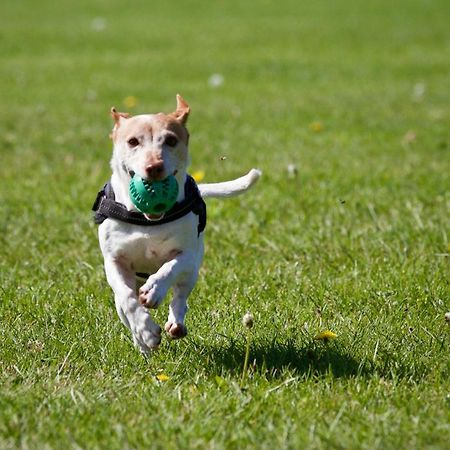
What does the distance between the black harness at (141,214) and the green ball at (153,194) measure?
0.33ft

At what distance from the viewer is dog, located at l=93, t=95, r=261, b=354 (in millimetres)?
3639

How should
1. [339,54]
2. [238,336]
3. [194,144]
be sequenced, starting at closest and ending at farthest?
[238,336] → [194,144] → [339,54]

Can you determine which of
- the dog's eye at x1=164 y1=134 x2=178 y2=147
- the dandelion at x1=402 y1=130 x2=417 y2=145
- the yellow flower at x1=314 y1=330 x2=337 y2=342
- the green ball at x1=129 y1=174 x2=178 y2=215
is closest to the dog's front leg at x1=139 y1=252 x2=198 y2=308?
the green ball at x1=129 y1=174 x2=178 y2=215

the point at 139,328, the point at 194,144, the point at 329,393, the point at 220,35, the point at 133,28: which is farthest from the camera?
the point at 133,28

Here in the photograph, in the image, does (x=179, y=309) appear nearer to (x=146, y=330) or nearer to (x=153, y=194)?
(x=146, y=330)

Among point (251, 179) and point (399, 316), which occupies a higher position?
point (251, 179)

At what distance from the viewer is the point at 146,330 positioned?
3637mm

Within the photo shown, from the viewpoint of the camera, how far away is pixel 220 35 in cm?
1959

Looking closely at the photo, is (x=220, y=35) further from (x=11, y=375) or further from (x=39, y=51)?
(x=11, y=375)

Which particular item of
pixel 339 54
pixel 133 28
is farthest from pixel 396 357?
pixel 133 28

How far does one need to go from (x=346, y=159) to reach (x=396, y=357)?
4505 mm

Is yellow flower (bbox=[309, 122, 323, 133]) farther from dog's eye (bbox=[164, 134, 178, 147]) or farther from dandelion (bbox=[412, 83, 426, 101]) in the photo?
dog's eye (bbox=[164, 134, 178, 147])

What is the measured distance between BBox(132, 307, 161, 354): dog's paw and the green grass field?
0.14m

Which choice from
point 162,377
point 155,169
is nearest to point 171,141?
point 155,169
